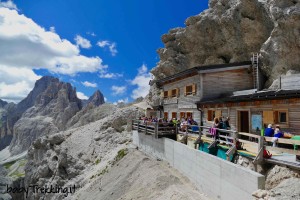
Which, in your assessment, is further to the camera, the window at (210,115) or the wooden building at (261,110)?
the window at (210,115)

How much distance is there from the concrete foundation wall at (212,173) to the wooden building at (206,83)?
7.66 metres

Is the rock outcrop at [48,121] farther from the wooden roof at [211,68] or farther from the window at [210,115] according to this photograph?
the window at [210,115]

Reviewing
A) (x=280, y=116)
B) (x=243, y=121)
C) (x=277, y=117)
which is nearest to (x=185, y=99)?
(x=243, y=121)

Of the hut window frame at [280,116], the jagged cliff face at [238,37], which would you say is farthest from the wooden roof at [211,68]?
→ the hut window frame at [280,116]

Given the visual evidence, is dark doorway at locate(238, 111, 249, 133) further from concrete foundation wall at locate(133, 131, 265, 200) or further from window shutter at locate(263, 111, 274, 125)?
concrete foundation wall at locate(133, 131, 265, 200)

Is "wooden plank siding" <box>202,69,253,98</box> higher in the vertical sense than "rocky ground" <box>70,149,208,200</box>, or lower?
higher

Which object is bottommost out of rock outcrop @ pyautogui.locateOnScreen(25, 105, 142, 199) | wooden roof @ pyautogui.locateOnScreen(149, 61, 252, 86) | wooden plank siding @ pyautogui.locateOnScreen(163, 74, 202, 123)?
rock outcrop @ pyautogui.locateOnScreen(25, 105, 142, 199)

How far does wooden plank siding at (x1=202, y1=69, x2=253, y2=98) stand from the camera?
2792 cm

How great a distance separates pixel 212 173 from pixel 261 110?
328 inches

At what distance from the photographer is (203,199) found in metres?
14.4

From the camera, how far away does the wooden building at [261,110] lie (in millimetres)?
16984

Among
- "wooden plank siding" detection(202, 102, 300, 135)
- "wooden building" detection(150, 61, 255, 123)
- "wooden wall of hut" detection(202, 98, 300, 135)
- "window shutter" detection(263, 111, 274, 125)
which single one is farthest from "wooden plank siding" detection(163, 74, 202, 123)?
"window shutter" detection(263, 111, 274, 125)

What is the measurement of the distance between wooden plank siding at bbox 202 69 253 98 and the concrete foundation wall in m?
8.70

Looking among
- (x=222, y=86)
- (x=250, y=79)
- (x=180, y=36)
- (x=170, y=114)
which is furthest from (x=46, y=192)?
(x=180, y=36)
